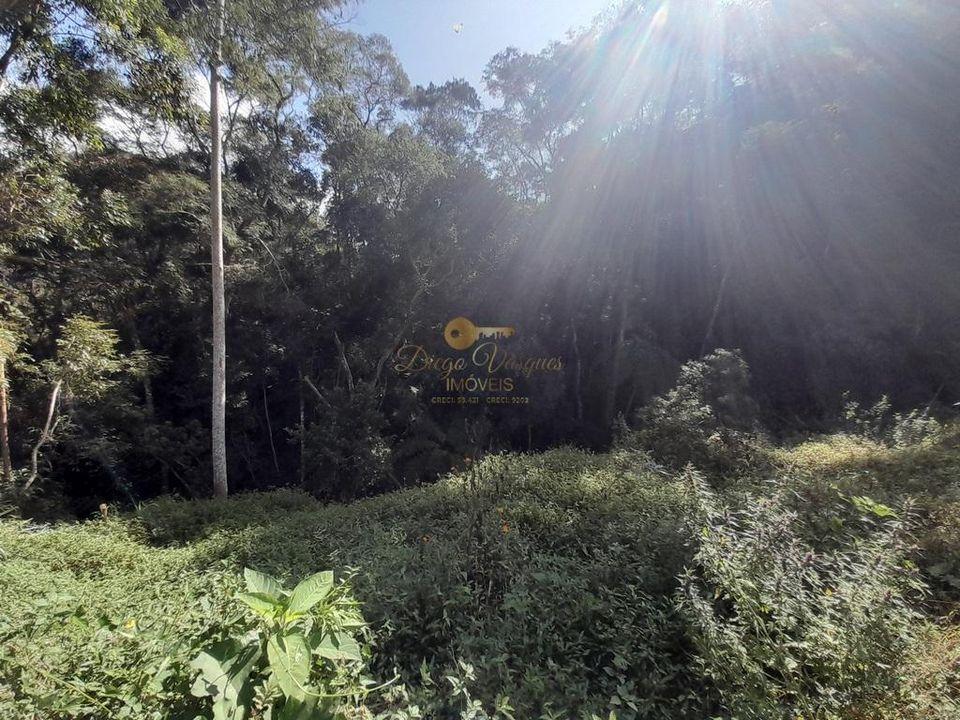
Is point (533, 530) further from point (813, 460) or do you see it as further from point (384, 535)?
point (813, 460)

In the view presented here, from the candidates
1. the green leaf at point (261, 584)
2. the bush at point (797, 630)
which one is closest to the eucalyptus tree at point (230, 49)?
the green leaf at point (261, 584)

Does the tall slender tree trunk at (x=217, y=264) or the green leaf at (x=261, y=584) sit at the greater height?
the tall slender tree trunk at (x=217, y=264)

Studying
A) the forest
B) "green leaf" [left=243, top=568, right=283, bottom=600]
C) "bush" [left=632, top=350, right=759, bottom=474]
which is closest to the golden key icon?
the forest

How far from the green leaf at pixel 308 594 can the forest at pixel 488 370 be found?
0.08 feet

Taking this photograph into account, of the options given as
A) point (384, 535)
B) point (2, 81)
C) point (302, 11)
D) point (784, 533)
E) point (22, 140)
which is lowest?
point (384, 535)

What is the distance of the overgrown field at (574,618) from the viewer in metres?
1.31

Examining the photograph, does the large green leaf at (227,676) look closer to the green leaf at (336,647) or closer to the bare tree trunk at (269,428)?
the green leaf at (336,647)

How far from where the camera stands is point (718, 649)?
1.41m

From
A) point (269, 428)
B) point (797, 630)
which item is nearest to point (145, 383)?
point (269, 428)

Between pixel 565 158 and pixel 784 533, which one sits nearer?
pixel 784 533

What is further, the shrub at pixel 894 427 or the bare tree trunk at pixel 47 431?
the bare tree trunk at pixel 47 431

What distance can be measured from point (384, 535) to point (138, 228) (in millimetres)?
7213

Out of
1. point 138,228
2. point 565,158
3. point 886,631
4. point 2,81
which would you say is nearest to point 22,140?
point 2,81

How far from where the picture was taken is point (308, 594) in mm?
1312
